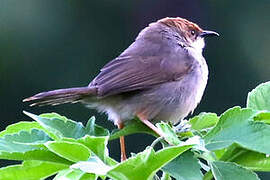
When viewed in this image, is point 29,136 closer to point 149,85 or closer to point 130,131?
point 130,131

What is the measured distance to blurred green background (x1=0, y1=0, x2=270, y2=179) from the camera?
38.6ft

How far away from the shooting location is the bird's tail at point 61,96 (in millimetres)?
4145

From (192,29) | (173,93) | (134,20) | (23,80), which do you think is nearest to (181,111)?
(173,93)

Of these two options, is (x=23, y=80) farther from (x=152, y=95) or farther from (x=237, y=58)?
(x=152, y=95)

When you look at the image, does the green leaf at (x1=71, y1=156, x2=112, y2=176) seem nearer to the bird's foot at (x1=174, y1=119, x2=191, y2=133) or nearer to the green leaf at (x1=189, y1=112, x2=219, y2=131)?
the bird's foot at (x1=174, y1=119, x2=191, y2=133)

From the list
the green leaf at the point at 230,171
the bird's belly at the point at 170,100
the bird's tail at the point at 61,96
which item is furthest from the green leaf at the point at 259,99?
the bird's belly at the point at 170,100

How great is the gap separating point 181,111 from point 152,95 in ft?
0.67

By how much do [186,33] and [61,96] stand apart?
5.82 feet

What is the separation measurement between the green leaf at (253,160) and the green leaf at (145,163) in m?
0.39

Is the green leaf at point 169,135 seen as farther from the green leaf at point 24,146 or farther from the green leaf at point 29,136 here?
the green leaf at point 29,136

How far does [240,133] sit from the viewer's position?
2545 mm

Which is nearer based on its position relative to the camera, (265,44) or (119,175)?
(119,175)

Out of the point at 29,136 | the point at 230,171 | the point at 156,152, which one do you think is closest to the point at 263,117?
the point at 230,171

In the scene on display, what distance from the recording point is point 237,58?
13086 millimetres
